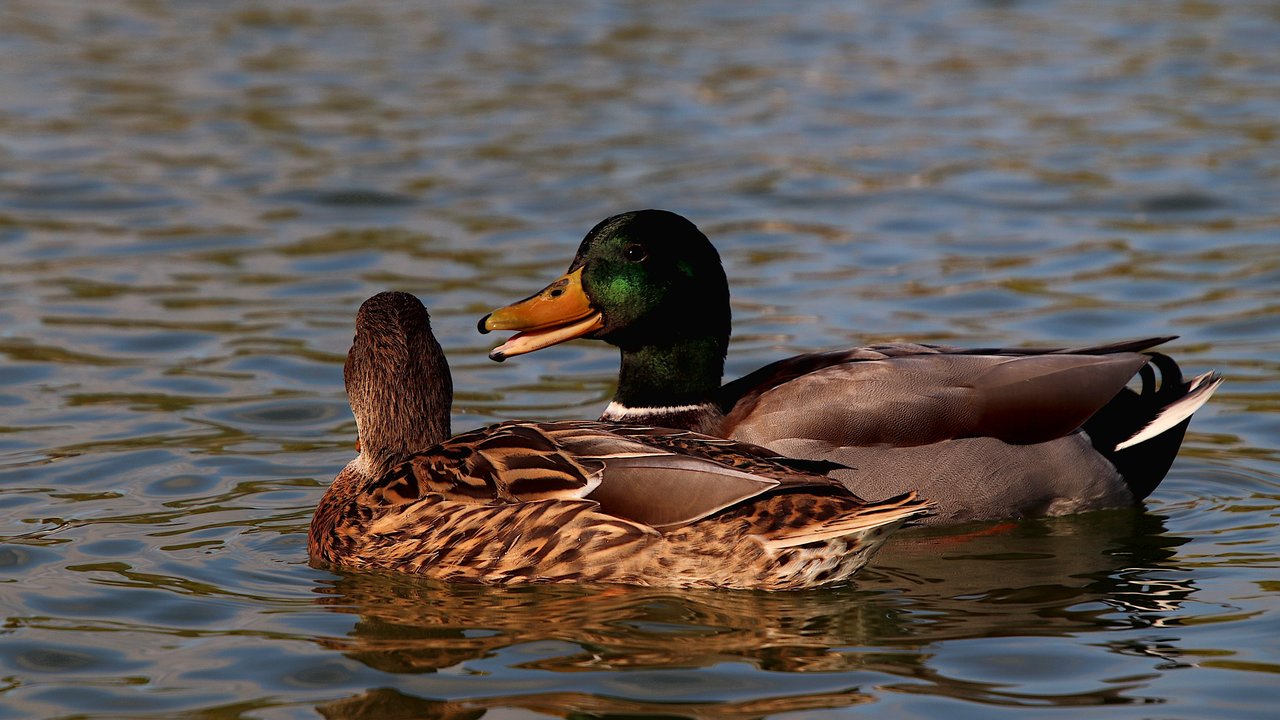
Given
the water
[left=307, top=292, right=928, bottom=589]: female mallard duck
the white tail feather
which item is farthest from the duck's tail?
[left=307, top=292, right=928, bottom=589]: female mallard duck

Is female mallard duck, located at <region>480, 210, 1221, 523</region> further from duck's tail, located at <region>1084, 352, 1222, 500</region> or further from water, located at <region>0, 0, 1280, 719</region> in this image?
water, located at <region>0, 0, 1280, 719</region>

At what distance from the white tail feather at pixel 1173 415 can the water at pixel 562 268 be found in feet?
1.02

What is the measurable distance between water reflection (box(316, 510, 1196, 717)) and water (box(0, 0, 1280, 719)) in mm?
19

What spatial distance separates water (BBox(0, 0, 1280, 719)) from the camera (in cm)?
533

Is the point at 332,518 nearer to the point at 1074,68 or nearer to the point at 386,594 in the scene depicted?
the point at 386,594

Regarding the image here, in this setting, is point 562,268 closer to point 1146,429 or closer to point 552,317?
point 552,317

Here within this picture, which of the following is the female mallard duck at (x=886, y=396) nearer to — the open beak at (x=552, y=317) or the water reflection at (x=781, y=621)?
the open beak at (x=552, y=317)

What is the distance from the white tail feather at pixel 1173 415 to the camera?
7.29 meters

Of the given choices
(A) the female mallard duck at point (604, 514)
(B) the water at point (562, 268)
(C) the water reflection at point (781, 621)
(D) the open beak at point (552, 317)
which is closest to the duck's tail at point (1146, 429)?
(B) the water at point (562, 268)

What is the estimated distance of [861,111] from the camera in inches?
610

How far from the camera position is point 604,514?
5930mm

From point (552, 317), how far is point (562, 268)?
146 inches

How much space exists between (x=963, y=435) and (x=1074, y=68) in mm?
10324

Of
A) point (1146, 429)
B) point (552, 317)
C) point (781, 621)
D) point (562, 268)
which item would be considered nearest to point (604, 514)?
point (781, 621)
